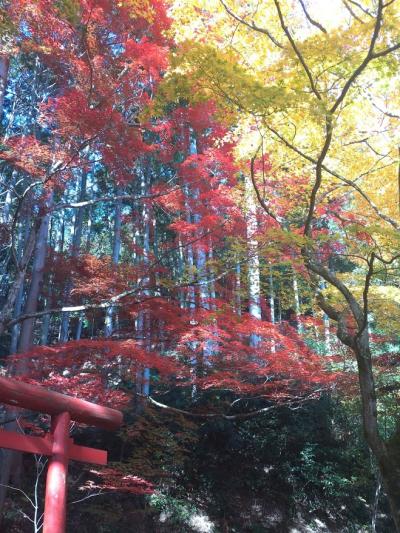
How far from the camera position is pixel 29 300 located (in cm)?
823

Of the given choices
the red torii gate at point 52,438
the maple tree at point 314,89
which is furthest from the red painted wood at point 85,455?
the maple tree at point 314,89

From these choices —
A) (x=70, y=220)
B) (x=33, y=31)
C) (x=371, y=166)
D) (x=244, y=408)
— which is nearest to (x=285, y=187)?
(x=371, y=166)

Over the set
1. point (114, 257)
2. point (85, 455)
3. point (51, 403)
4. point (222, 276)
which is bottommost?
point (85, 455)

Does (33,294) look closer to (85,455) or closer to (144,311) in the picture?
(144,311)

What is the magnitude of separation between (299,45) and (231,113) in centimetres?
95

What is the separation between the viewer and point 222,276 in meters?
6.50

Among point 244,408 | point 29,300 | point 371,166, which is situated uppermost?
point 371,166

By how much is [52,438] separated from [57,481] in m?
0.28

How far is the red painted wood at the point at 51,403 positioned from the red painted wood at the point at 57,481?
8cm

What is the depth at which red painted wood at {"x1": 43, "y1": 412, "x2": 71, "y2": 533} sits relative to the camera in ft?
9.64

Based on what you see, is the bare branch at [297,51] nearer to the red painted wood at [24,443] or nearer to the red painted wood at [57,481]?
the red painted wood at [57,481]

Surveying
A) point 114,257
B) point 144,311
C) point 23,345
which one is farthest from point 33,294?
point 114,257

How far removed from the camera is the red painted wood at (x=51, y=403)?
2846mm

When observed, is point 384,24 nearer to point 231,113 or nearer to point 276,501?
point 231,113
